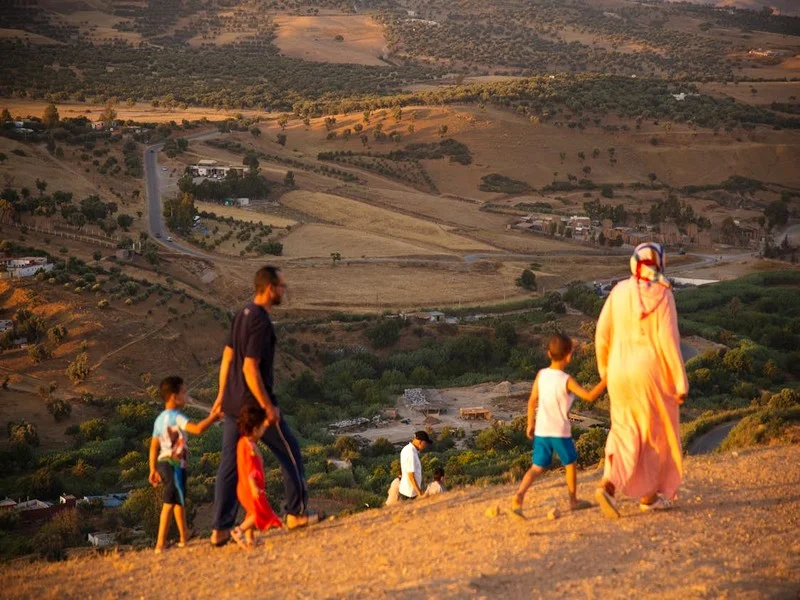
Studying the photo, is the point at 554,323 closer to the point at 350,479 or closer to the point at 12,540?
the point at 350,479

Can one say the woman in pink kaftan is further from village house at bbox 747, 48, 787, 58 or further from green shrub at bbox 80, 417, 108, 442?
village house at bbox 747, 48, 787, 58

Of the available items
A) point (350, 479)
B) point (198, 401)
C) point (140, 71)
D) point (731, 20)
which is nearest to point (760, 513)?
point (350, 479)

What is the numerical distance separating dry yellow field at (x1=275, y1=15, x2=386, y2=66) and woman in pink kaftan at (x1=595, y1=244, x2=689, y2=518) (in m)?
125

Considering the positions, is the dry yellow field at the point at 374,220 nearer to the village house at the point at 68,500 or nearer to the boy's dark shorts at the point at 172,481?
the village house at the point at 68,500

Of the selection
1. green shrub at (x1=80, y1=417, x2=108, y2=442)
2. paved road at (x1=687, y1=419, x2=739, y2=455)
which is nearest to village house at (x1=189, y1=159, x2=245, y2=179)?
green shrub at (x1=80, y1=417, x2=108, y2=442)

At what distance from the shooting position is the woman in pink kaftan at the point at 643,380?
8469 millimetres

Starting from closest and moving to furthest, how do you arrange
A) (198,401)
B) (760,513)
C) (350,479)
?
(760,513) < (350,479) < (198,401)

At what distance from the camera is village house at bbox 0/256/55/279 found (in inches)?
1393

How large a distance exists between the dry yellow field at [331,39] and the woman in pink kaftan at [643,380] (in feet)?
410

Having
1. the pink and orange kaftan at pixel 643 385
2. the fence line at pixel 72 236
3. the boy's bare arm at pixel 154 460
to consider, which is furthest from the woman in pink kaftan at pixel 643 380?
the fence line at pixel 72 236

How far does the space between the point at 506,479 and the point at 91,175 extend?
50.4 meters

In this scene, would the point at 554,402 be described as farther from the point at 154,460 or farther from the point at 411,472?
the point at 154,460

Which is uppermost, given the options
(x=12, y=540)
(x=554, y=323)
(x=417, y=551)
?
(x=417, y=551)

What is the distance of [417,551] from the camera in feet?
27.7
